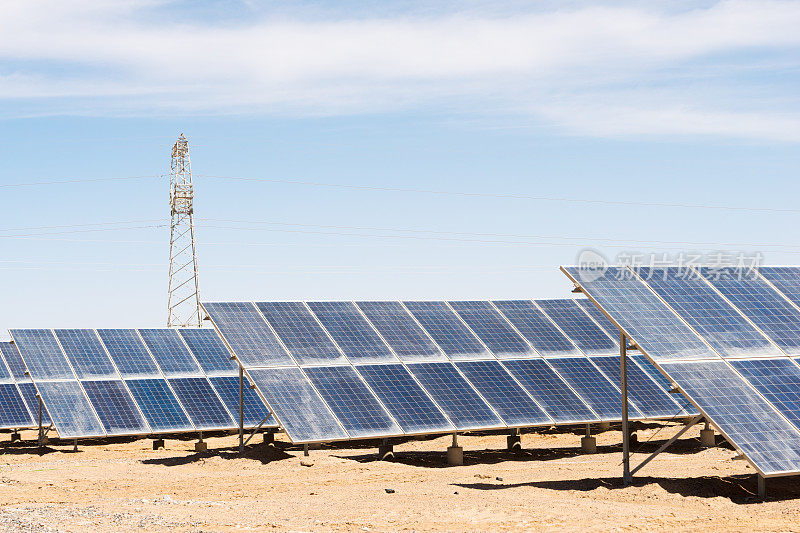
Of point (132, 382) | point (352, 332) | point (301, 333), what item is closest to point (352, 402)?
point (301, 333)

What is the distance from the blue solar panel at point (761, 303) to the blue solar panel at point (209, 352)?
17173mm

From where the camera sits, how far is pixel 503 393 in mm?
25766

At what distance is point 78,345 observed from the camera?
3272 cm

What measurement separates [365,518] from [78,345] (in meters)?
19.7

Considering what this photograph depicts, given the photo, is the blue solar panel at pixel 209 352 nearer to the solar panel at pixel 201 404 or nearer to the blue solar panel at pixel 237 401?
the blue solar panel at pixel 237 401

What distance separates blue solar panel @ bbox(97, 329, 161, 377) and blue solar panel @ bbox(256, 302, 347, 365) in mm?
6492

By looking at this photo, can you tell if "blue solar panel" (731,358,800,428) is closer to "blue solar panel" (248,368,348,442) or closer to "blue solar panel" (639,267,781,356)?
"blue solar panel" (639,267,781,356)

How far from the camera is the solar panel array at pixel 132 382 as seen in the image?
29.4m

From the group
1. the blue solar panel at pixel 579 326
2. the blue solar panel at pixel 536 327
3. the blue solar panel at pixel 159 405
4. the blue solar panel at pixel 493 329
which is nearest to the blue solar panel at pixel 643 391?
the blue solar panel at pixel 579 326

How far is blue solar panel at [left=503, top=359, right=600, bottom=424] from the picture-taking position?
2559 cm

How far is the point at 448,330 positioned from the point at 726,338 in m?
10.9

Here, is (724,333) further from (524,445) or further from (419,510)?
(524,445)

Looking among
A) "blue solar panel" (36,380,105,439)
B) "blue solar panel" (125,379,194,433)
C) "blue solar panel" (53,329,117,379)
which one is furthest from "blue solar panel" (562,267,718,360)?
"blue solar panel" (53,329,117,379)

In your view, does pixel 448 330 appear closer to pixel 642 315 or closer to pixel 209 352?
pixel 209 352
